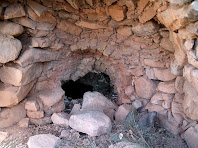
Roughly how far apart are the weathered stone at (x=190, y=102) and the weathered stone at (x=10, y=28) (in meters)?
2.10

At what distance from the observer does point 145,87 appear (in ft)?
9.70

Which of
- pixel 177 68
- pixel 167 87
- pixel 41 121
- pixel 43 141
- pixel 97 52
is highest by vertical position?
pixel 177 68

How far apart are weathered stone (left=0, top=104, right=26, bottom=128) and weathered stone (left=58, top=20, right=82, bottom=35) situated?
4.17 ft

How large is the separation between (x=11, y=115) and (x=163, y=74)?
83.7 inches

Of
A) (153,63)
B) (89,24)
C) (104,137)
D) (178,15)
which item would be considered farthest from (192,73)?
(89,24)

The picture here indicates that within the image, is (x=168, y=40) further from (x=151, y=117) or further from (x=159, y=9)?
(x=151, y=117)

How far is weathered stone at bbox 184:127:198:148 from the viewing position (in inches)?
85.8

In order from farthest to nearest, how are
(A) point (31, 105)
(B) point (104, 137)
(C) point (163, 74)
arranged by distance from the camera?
(A) point (31, 105) → (C) point (163, 74) → (B) point (104, 137)

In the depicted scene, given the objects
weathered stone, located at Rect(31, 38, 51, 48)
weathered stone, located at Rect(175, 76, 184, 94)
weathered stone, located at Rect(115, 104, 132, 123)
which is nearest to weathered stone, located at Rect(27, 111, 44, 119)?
weathered stone, located at Rect(31, 38, 51, 48)

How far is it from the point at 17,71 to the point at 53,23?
32.8 inches

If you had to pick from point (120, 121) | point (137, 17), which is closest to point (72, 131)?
point (120, 121)

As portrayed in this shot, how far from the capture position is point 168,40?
244 cm

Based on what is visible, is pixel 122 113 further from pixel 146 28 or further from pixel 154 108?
pixel 146 28

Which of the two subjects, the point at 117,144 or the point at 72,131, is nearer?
the point at 117,144
